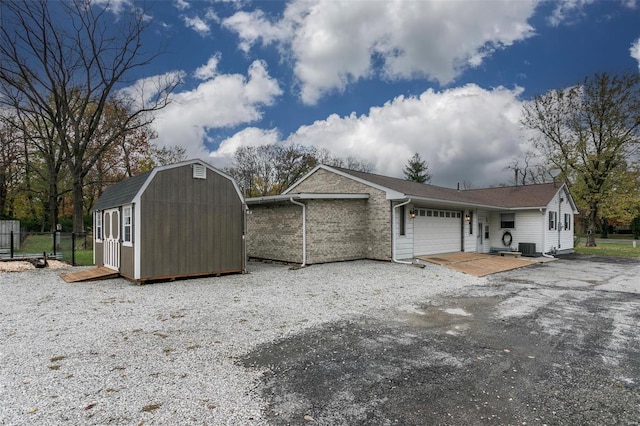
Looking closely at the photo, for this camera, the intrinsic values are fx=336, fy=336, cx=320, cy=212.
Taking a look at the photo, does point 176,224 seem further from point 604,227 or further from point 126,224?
point 604,227

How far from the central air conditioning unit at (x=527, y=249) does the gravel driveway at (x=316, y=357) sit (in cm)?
1033

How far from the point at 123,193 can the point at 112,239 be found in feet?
5.64

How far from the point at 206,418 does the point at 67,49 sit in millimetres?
22129

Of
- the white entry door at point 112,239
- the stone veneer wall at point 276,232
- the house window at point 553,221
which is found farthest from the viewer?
the house window at point 553,221

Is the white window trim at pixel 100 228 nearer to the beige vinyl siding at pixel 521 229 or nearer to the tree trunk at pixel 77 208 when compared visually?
the tree trunk at pixel 77 208

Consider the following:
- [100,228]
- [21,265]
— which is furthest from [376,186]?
[21,265]

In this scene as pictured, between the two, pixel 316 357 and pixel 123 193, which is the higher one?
pixel 123 193

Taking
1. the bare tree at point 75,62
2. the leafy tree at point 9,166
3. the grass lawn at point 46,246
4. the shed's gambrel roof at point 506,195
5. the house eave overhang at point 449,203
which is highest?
the bare tree at point 75,62

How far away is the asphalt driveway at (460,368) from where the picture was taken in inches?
115

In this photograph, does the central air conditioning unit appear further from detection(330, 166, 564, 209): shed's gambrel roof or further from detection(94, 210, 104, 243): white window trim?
detection(94, 210, 104, 243): white window trim

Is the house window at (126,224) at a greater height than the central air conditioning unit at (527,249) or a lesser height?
greater

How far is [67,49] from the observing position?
17828 millimetres

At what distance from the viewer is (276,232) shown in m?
14.0

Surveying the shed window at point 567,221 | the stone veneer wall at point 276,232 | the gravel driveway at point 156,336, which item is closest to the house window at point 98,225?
the gravel driveway at point 156,336
